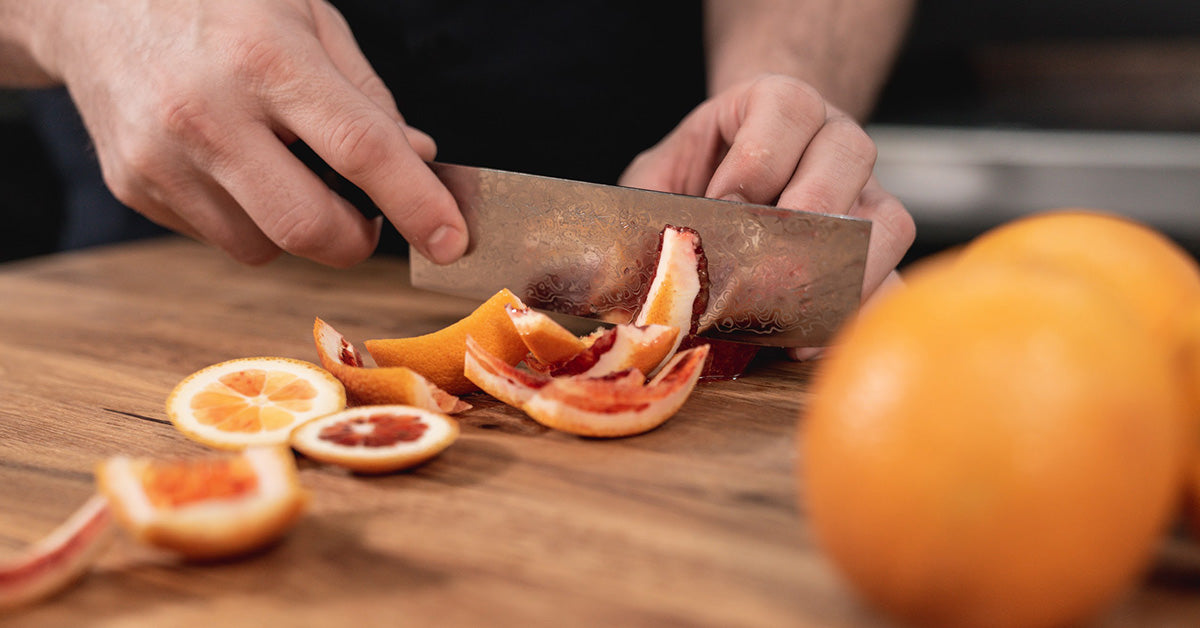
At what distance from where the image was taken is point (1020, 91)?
352cm

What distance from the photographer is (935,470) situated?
558mm

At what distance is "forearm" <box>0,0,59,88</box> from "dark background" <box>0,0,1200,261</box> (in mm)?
1320

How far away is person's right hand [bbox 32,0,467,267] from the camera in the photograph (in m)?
1.33

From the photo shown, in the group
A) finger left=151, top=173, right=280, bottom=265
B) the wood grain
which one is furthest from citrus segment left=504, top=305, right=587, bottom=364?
finger left=151, top=173, right=280, bottom=265

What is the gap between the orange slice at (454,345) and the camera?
1.19 meters

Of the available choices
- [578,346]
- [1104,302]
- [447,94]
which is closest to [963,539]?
[1104,302]

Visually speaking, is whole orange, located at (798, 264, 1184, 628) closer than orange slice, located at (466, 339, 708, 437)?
Yes

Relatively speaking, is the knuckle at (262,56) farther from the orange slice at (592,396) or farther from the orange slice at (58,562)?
the orange slice at (58,562)

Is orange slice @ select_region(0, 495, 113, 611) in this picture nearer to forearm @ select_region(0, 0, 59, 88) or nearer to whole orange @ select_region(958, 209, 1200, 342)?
whole orange @ select_region(958, 209, 1200, 342)

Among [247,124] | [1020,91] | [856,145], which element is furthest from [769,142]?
[1020,91]

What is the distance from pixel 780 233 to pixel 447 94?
123 centimetres

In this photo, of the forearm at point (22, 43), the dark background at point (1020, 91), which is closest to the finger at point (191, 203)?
the forearm at point (22, 43)

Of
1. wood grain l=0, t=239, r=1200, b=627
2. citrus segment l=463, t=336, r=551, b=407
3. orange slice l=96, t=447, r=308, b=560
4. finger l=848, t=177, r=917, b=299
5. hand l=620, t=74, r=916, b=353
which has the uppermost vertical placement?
hand l=620, t=74, r=916, b=353

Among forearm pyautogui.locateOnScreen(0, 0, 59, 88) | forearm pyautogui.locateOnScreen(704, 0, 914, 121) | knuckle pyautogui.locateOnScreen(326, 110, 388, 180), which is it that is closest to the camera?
knuckle pyautogui.locateOnScreen(326, 110, 388, 180)
